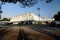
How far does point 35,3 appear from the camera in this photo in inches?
805

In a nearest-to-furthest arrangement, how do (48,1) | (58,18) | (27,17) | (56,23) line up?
(48,1)
(56,23)
(58,18)
(27,17)

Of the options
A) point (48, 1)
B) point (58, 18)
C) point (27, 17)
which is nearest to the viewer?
point (48, 1)

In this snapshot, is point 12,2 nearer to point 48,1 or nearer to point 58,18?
point 48,1

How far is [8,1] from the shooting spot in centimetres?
1989

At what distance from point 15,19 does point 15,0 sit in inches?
7036

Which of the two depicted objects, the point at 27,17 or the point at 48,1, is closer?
the point at 48,1

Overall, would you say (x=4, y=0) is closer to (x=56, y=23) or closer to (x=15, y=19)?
(x=56, y=23)

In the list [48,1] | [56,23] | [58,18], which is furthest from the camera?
[58,18]

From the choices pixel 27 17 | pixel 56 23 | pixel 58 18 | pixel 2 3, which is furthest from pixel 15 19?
pixel 2 3

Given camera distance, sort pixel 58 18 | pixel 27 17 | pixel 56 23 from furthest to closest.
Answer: pixel 27 17
pixel 58 18
pixel 56 23

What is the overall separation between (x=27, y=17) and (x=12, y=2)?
582 ft

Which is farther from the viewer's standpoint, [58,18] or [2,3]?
[58,18]

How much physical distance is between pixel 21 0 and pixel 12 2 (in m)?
0.98

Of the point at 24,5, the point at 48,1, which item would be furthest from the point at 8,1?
the point at 48,1
